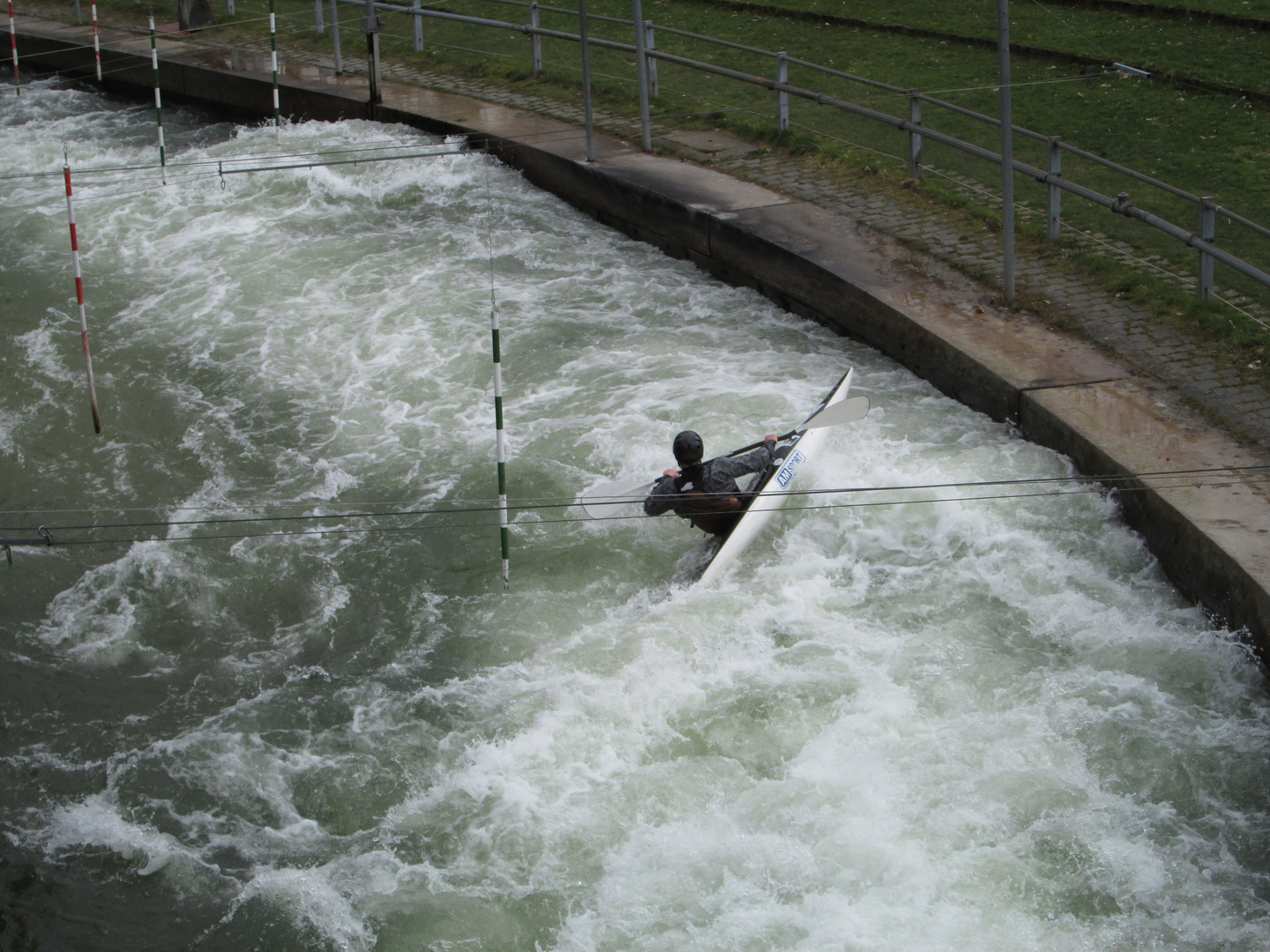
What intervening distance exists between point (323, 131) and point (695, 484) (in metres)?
9.79

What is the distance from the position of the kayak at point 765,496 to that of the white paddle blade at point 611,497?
55cm

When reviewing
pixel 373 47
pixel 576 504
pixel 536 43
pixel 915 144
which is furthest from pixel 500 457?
pixel 536 43

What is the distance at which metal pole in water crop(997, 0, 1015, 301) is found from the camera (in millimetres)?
8836

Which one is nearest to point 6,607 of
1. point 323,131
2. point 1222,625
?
point 1222,625

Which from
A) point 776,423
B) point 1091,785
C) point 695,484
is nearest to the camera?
point 1091,785

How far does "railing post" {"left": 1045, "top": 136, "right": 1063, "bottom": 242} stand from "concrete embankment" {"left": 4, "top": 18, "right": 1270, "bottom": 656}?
3.01 feet

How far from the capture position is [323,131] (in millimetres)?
15461

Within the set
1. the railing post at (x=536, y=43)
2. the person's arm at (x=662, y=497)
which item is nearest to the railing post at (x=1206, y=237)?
the person's arm at (x=662, y=497)

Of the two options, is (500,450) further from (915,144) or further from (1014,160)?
(915,144)

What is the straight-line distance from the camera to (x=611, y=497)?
7918 millimetres

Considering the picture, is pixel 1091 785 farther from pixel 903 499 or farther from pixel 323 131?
pixel 323 131

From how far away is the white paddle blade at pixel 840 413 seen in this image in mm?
8195

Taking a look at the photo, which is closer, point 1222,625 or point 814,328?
point 1222,625

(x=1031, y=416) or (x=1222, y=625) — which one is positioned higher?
(x=1031, y=416)
